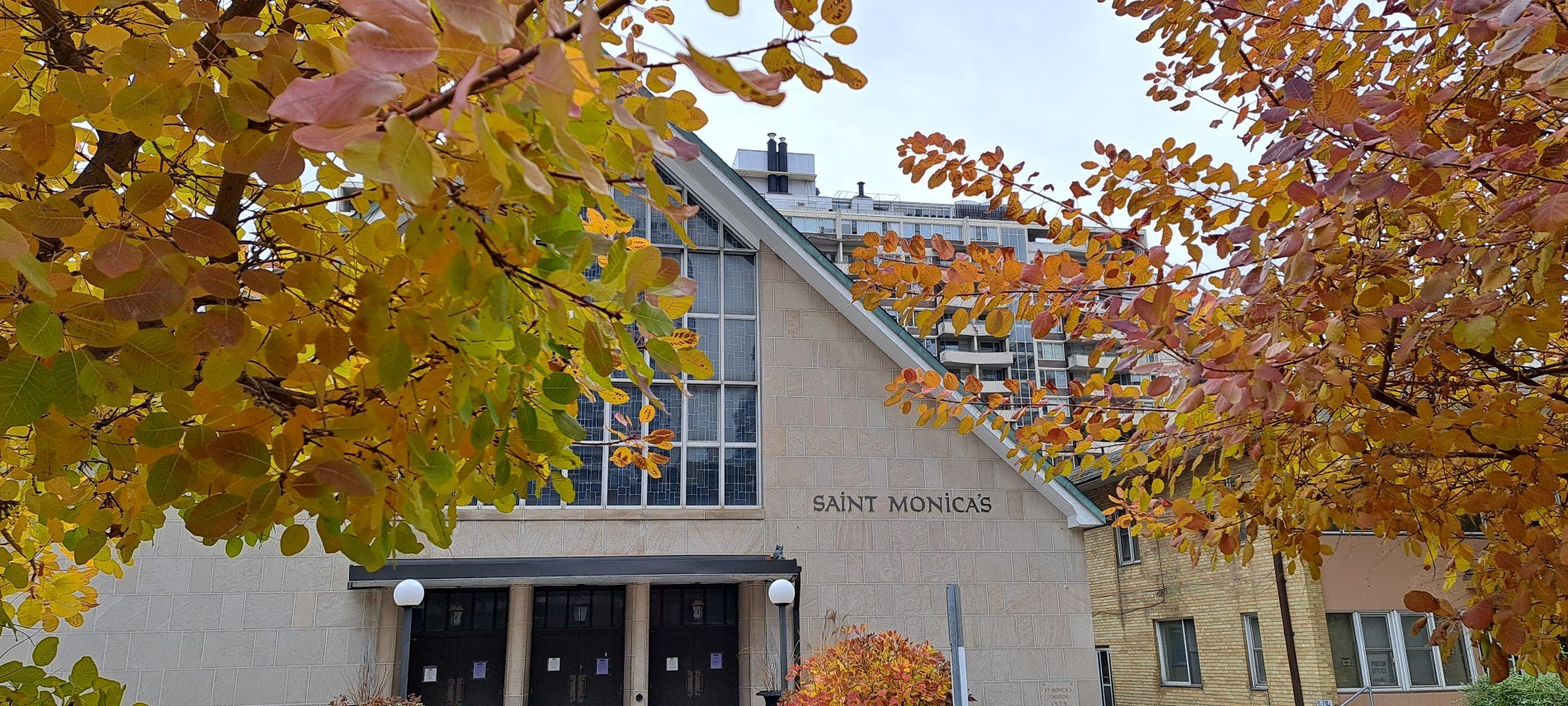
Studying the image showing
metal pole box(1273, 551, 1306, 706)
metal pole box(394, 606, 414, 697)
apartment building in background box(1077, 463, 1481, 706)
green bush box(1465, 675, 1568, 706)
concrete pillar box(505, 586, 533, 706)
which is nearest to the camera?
metal pole box(394, 606, 414, 697)

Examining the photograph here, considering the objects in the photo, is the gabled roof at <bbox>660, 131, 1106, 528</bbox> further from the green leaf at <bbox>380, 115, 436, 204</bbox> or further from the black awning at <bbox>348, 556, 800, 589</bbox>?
the green leaf at <bbox>380, 115, 436, 204</bbox>

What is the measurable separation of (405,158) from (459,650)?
38.1ft

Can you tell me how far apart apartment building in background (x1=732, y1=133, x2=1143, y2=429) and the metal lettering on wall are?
42.0m

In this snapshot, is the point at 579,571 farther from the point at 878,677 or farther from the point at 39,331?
the point at 39,331

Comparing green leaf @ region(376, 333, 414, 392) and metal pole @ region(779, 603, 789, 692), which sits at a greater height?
green leaf @ region(376, 333, 414, 392)

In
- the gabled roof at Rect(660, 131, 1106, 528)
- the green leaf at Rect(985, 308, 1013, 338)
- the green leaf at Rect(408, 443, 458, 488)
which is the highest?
the gabled roof at Rect(660, 131, 1106, 528)

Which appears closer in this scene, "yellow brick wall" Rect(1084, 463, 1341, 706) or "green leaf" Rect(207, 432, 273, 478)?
"green leaf" Rect(207, 432, 273, 478)

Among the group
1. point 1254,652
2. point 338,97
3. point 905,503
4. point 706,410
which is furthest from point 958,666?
point 1254,652

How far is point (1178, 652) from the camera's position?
21.7m

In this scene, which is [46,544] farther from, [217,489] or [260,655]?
[260,655]

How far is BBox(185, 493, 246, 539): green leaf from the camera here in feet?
4.92

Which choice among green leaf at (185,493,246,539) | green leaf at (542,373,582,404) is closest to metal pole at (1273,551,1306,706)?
green leaf at (542,373,582,404)

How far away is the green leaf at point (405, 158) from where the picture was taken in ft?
3.22

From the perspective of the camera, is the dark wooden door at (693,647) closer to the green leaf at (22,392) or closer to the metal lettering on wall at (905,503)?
the metal lettering on wall at (905,503)
